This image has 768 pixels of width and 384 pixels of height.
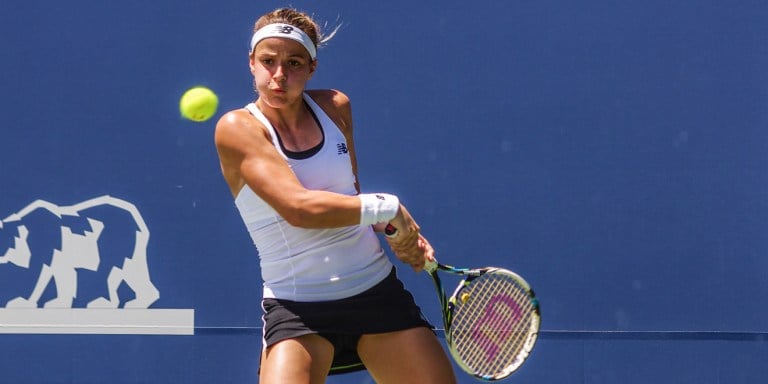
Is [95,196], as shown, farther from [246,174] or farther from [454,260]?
[246,174]

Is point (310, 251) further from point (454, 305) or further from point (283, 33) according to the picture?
point (283, 33)

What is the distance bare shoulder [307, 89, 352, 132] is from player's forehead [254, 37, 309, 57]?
193mm

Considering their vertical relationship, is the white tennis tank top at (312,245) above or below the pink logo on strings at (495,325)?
above

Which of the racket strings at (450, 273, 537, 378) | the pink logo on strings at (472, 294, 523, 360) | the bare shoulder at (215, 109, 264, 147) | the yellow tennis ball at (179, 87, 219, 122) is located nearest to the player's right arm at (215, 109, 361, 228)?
the bare shoulder at (215, 109, 264, 147)

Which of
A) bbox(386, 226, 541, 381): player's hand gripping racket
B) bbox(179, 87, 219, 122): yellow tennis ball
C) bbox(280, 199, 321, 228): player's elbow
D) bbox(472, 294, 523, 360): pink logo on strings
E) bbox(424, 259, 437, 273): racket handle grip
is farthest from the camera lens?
bbox(179, 87, 219, 122): yellow tennis ball

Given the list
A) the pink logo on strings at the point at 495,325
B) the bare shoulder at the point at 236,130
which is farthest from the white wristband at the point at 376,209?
the pink logo on strings at the point at 495,325

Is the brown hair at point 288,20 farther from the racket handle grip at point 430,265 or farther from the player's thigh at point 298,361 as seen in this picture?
the player's thigh at point 298,361

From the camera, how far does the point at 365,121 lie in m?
4.49

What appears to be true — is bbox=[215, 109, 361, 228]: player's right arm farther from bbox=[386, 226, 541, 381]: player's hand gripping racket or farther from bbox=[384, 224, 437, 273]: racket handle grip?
bbox=[386, 226, 541, 381]: player's hand gripping racket

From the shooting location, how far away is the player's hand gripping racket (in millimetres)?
3213

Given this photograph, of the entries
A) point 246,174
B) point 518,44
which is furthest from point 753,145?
point 246,174

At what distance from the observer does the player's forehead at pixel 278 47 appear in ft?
10.0

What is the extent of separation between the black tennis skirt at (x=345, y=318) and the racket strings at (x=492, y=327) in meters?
0.21

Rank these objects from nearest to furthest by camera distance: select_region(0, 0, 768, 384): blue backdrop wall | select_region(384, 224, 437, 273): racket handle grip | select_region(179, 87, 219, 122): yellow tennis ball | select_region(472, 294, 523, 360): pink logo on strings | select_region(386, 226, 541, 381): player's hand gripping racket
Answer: select_region(384, 224, 437, 273): racket handle grip < select_region(386, 226, 541, 381): player's hand gripping racket < select_region(472, 294, 523, 360): pink logo on strings < select_region(179, 87, 219, 122): yellow tennis ball < select_region(0, 0, 768, 384): blue backdrop wall
